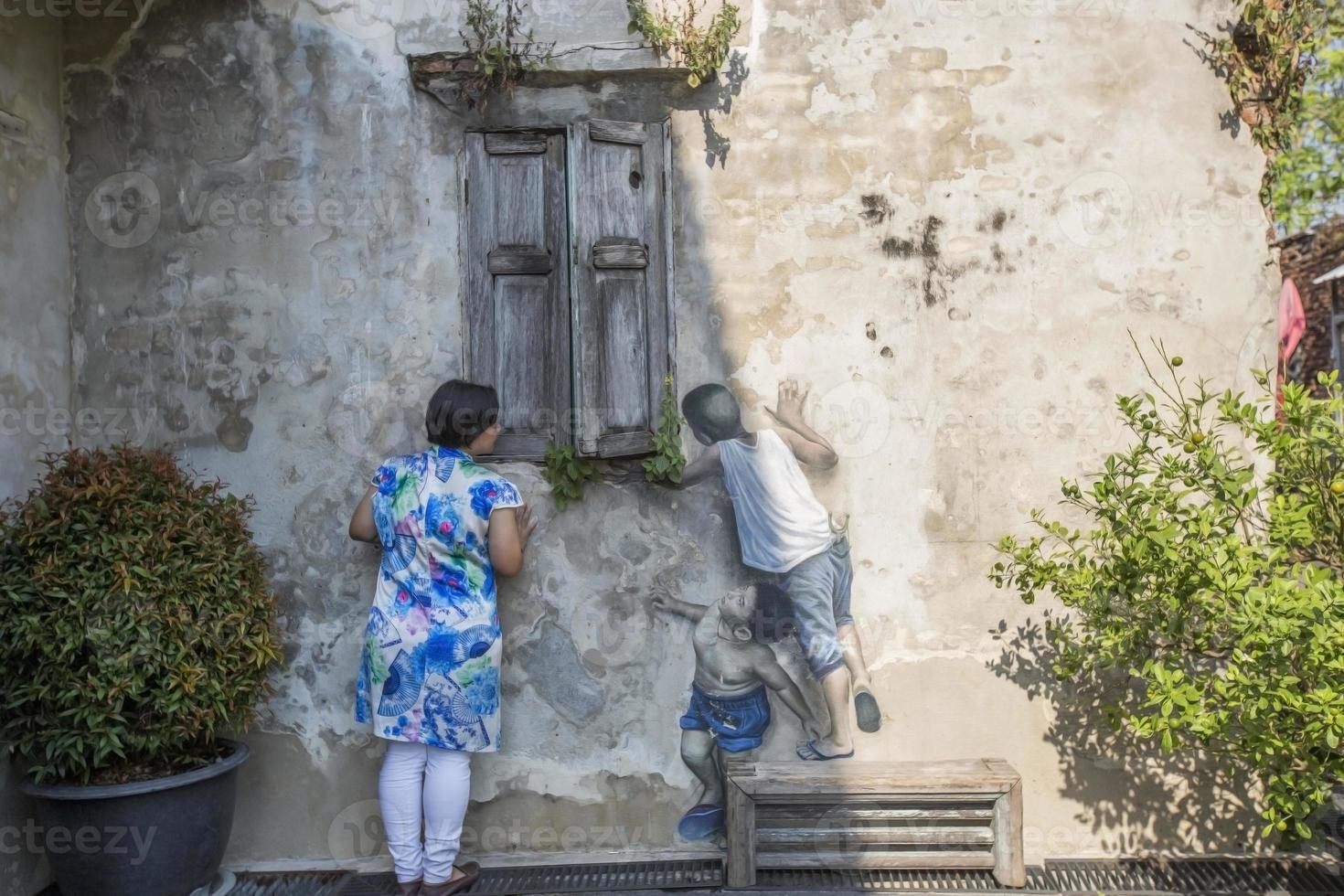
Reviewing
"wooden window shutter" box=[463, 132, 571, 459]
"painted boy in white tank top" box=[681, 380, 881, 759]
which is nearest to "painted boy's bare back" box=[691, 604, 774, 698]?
"painted boy in white tank top" box=[681, 380, 881, 759]

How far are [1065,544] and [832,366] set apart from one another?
121 cm

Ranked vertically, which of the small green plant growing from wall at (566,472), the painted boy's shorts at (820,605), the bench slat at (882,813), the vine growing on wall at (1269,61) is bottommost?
the bench slat at (882,813)

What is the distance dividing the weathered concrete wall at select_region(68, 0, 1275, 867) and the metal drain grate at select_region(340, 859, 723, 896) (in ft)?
0.36

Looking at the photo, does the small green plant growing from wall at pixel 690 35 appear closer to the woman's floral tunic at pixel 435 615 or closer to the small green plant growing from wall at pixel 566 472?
the small green plant growing from wall at pixel 566 472

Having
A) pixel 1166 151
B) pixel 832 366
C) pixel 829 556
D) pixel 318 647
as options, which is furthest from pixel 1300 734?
pixel 318 647

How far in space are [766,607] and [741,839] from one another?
90 cm

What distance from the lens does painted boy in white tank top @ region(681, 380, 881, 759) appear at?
4.07m

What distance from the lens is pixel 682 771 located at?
13.4 ft

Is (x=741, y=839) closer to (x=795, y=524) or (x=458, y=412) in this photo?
(x=795, y=524)

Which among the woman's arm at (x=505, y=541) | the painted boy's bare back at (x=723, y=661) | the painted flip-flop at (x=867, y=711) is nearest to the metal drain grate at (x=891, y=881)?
the painted flip-flop at (x=867, y=711)

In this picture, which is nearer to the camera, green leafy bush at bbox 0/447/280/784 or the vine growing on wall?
green leafy bush at bbox 0/447/280/784

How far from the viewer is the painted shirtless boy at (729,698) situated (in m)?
4.07

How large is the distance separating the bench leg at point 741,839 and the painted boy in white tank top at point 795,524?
0.42 meters

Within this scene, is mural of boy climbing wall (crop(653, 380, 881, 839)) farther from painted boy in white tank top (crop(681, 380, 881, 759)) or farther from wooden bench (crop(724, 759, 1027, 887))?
wooden bench (crop(724, 759, 1027, 887))
